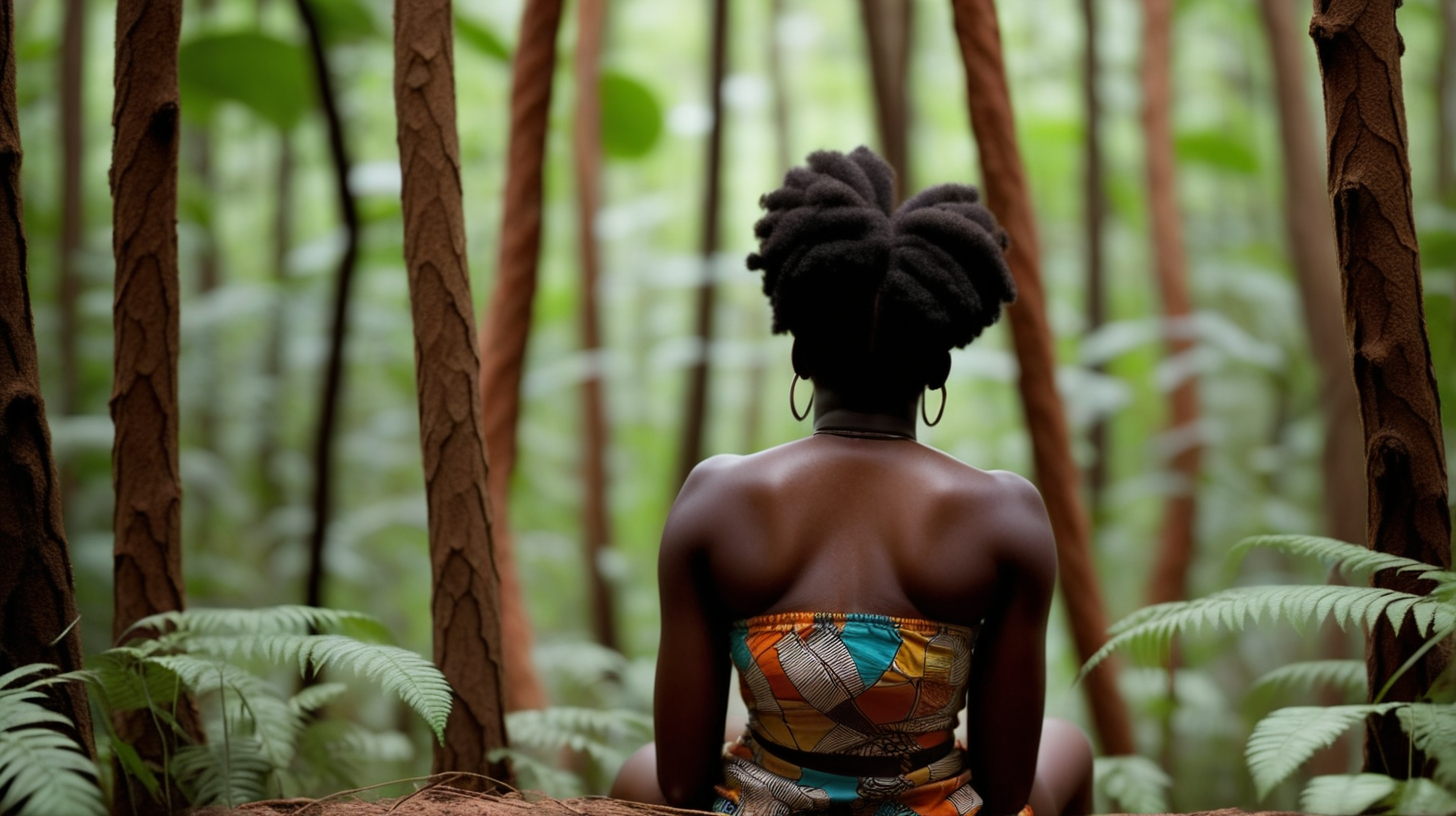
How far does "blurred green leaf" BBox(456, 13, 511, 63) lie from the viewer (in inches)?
154

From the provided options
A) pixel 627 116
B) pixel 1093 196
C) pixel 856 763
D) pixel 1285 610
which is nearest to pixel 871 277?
→ pixel 856 763

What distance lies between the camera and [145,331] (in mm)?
2113

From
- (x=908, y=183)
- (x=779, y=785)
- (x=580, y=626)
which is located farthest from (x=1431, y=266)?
(x=580, y=626)

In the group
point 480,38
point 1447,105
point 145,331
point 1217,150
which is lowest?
point 145,331

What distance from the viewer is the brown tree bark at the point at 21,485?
1771 mm

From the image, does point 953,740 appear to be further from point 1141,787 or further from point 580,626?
point 580,626

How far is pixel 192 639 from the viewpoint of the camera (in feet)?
6.49

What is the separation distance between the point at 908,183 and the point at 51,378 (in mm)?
4108

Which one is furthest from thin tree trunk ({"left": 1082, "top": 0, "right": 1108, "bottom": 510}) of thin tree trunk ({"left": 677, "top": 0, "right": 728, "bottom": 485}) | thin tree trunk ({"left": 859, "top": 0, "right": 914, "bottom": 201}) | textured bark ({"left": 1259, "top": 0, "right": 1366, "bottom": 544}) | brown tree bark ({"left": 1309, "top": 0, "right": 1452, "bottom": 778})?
brown tree bark ({"left": 1309, "top": 0, "right": 1452, "bottom": 778})

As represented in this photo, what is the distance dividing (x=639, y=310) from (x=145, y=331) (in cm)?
569

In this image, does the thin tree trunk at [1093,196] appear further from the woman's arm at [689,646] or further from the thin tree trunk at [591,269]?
the woman's arm at [689,646]

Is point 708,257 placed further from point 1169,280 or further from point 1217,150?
point 1217,150

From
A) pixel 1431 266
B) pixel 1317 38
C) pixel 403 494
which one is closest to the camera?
pixel 1317 38

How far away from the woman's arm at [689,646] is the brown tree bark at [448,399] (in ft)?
1.46
